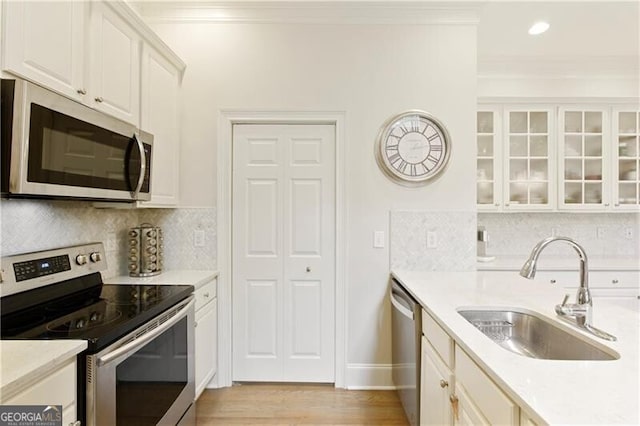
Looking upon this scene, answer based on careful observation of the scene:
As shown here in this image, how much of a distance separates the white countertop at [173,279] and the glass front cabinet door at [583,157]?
11.1 feet

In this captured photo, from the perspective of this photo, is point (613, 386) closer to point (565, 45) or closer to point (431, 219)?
point (431, 219)

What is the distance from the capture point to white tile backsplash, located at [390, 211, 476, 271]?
2586 mm

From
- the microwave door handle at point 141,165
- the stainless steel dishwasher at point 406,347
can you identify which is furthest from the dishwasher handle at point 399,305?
the microwave door handle at point 141,165

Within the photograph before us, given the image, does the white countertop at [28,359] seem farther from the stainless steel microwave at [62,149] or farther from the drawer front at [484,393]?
the drawer front at [484,393]

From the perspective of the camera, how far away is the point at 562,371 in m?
0.95

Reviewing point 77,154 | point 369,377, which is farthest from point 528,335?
point 77,154

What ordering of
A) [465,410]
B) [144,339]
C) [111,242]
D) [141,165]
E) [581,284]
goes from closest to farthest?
[465,410]
[581,284]
[144,339]
[141,165]
[111,242]

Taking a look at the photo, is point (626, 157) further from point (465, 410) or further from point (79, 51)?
point (79, 51)

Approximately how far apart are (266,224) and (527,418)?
6.76 feet

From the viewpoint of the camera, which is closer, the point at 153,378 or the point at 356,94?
the point at 153,378

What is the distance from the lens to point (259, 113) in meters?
2.59

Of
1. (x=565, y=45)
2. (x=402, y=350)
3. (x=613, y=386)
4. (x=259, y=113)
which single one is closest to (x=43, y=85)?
(x=259, y=113)

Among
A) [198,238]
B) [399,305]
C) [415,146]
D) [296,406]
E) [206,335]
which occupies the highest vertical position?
[415,146]

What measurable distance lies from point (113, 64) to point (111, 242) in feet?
3.65
